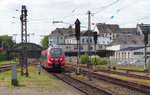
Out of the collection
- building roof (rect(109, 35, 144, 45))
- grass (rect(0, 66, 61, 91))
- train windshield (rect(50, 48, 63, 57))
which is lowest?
grass (rect(0, 66, 61, 91))

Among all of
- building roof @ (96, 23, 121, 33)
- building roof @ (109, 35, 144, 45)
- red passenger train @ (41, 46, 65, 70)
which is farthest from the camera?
building roof @ (96, 23, 121, 33)

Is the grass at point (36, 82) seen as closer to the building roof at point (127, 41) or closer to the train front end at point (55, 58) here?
the train front end at point (55, 58)

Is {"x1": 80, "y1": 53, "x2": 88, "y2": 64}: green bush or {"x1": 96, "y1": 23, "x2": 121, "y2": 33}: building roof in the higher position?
{"x1": 96, "y1": 23, "x2": 121, "y2": 33}: building roof

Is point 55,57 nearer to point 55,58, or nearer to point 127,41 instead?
point 55,58

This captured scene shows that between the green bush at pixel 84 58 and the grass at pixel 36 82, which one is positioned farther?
the green bush at pixel 84 58

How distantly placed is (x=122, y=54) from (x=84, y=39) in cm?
3910

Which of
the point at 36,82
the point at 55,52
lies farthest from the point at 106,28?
the point at 36,82

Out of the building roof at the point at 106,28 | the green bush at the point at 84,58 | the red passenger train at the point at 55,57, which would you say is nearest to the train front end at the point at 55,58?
the red passenger train at the point at 55,57

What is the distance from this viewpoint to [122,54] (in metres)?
74.0

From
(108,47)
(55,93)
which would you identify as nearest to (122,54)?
(108,47)

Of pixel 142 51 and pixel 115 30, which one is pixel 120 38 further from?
pixel 115 30

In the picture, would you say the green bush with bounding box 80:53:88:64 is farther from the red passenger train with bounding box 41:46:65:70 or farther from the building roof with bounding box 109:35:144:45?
the building roof with bounding box 109:35:144:45

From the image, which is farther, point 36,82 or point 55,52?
point 55,52

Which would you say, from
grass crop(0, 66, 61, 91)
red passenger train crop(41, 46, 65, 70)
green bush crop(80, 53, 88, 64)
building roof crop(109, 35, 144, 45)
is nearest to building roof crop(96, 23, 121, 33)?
building roof crop(109, 35, 144, 45)
